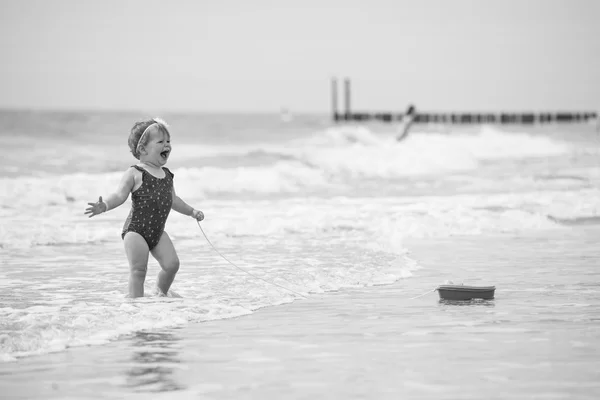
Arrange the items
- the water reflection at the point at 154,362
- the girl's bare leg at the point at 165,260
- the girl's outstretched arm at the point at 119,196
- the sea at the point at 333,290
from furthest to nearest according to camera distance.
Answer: the girl's bare leg at the point at 165,260 < the girl's outstretched arm at the point at 119,196 < the sea at the point at 333,290 < the water reflection at the point at 154,362

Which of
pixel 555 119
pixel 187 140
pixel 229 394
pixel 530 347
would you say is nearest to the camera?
pixel 229 394

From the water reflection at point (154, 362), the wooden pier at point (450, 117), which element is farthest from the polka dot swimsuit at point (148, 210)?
the wooden pier at point (450, 117)

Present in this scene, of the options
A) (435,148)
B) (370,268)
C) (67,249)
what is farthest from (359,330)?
(435,148)

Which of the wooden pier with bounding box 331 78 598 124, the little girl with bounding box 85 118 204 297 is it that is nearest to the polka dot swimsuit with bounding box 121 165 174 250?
the little girl with bounding box 85 118 204 297

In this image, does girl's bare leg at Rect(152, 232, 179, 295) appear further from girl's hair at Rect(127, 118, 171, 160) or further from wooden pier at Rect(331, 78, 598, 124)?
wooden pier at Rect(331, 78, 598, 124)

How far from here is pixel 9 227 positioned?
10711 millimetres

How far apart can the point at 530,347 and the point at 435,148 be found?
25980mm

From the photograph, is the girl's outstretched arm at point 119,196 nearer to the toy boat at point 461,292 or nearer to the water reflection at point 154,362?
the water reflection at point 154,362

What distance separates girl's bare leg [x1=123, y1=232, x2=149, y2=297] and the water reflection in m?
0.94

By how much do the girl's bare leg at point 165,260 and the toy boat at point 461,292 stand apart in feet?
5.89

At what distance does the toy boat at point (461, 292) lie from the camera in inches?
239

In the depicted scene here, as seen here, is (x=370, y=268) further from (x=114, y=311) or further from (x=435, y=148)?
(x=435, y=148)

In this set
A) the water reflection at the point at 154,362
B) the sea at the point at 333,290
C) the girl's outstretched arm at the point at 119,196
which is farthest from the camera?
the girl's outstretched arm at the point at 119,196

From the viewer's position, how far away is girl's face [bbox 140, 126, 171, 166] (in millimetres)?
6078
